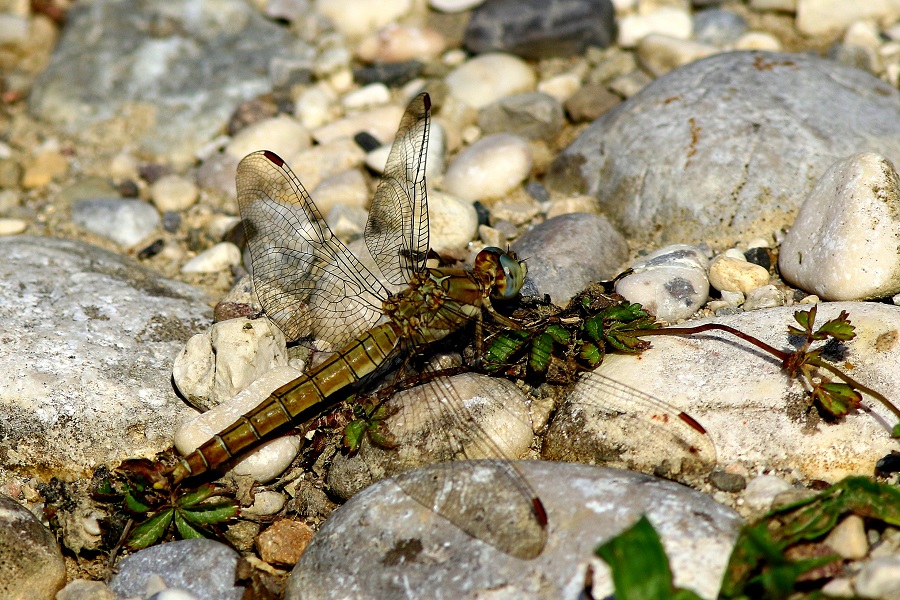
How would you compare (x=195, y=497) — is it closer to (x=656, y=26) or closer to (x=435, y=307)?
(x=435, y=307)

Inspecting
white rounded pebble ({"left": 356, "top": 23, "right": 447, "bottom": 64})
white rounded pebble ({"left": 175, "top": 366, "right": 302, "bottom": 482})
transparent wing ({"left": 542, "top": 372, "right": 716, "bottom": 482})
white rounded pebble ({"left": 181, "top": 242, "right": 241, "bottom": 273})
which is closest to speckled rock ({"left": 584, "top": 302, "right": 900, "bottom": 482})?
transparent wing ({"left": 542, "top": 372, "right": 716, "bottom": 482})

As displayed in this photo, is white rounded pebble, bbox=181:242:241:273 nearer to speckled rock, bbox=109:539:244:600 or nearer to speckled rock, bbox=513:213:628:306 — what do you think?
speckled rock, bbox=513:213:628:306

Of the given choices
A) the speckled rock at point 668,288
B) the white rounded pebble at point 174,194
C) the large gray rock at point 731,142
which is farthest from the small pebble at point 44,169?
the speckled rock at point 668,288

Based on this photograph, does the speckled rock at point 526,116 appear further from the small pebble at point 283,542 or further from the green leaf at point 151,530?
the green leaf at point 151,530

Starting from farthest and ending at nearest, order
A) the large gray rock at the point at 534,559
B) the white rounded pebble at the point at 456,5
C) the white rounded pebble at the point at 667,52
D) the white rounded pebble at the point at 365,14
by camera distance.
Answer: the white rounded pebble at the point at 365,14 < the white rounded pebble at the point at 456,5 < the white rounded pebble at the point at 667,52 < the large gray rock at the point at 534,559

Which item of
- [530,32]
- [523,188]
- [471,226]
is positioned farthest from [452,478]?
[530,32]

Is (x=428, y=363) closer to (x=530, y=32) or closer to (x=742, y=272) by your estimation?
(x=742, y=272)

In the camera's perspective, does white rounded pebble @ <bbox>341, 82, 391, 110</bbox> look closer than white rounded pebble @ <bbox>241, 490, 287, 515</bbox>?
No
